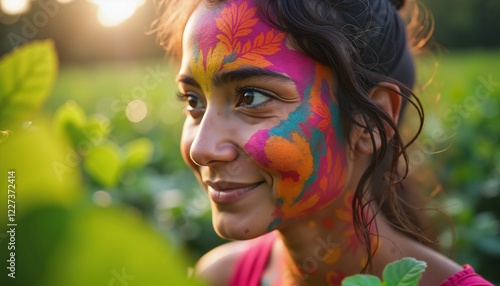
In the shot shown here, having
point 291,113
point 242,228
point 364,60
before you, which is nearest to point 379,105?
point 364,60

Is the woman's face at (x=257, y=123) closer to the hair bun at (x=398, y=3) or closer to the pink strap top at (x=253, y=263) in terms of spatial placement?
the hair bun at (x=398, y=3)

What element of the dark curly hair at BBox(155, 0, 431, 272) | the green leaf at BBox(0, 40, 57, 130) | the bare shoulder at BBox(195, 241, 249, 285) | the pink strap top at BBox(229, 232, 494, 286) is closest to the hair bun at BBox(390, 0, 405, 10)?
the dark curly hair at BBox(155, 0, 431, 272)

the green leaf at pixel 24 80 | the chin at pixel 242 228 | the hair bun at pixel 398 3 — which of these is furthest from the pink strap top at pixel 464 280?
the green leaf at pixel 24 80

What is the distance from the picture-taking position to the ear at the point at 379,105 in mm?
1584

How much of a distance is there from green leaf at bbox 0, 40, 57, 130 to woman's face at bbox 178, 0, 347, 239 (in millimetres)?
782

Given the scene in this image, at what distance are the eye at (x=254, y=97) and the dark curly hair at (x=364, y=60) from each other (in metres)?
0.14

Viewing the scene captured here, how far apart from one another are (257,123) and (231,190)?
0.18 metres

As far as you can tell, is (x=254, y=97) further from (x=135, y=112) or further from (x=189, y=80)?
(x=135, y=112)

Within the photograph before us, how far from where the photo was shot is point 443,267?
64.5 inches

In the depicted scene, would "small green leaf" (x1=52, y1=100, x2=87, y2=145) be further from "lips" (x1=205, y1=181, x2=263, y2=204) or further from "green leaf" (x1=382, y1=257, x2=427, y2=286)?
"green leaf" (x1=382, y1=257, x2=427, y2=286)

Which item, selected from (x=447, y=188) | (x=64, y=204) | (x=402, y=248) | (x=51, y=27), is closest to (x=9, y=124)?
(x=64, y=204)

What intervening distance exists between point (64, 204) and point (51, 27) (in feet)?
42.0

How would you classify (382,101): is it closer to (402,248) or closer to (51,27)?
(402,248)

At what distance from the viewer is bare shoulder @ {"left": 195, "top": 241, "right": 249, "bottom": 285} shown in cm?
215
